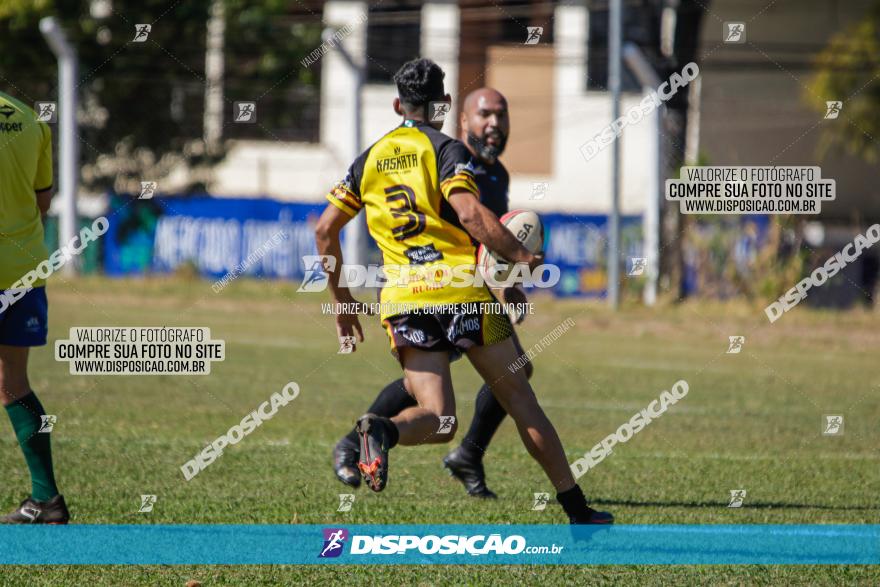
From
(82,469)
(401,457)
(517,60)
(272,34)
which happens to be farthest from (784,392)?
(517,60)

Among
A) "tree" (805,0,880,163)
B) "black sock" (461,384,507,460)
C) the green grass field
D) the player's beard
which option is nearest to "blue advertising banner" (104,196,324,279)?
the green grass field

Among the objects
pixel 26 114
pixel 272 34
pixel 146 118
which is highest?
pixel 272 34

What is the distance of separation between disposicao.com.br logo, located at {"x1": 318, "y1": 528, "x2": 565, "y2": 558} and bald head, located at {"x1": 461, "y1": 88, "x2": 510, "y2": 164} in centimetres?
239

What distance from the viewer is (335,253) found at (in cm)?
642

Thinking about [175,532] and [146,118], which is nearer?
[175,532]

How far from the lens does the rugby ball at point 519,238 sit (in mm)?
6984

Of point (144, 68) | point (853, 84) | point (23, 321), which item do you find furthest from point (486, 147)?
point (853, 84)

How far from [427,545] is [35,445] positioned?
2090 millimetres

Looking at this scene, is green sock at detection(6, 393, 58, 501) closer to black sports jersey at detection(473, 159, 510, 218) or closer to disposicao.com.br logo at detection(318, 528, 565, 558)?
disposicao.com.br logo at detection(318, 528, 565, 558)

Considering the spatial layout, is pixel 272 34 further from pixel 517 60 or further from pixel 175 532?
pixel 175 532

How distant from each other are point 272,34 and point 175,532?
2412 cm

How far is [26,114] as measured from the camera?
21.6 ft

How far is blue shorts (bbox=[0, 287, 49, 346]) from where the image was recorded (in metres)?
6.48

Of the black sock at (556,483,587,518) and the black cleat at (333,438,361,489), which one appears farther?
the black sock at (556,483,587,518)
